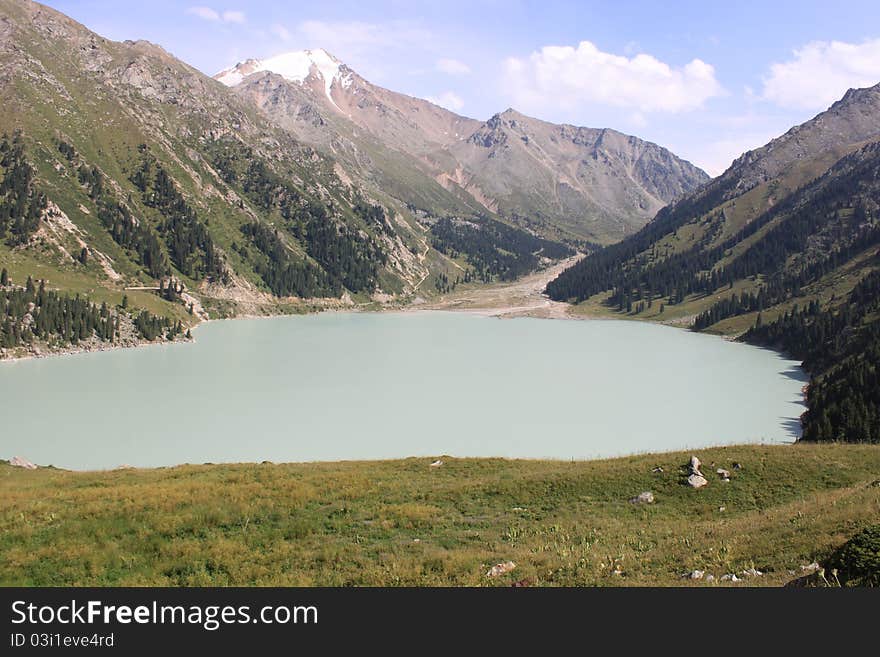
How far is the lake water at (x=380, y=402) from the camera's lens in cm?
6159

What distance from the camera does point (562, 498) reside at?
2672 cm

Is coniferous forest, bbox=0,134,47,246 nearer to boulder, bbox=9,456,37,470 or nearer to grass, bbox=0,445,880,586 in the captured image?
boulder, bbox=9,456,37,470

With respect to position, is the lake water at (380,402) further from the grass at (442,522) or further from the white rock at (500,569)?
the white rock at (500,569)

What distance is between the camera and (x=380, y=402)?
82.1 meters

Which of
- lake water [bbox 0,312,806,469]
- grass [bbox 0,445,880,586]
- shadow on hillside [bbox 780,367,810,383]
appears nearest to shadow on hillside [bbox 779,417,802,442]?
lake water [bbox 0,312,806,469]

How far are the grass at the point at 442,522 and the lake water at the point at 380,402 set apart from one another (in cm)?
2727

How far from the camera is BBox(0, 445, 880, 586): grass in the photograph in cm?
1692

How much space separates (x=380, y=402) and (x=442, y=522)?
59.4 m

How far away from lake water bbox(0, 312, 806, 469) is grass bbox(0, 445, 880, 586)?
2727cm

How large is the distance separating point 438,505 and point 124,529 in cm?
1269

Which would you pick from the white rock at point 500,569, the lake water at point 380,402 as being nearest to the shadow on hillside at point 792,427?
the lake water at point 380,402

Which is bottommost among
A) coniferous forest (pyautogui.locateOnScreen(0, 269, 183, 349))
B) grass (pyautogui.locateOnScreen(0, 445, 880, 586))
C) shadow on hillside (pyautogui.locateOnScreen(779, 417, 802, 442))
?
shadow on hillside (pyautogui.locateOnScreen(779, 417, 802, 442))
